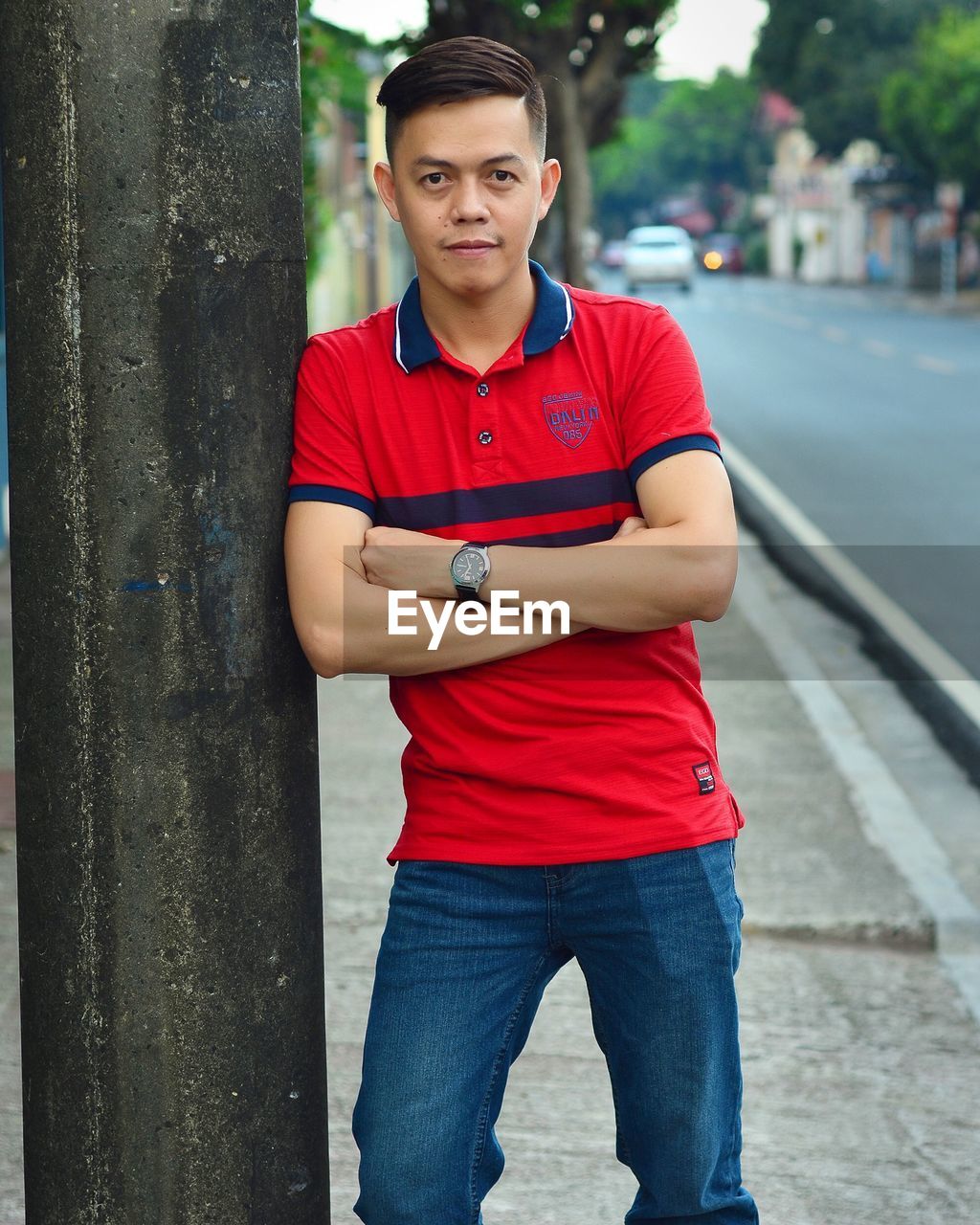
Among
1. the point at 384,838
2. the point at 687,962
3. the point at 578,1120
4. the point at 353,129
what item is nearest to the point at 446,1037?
the point at 687,962

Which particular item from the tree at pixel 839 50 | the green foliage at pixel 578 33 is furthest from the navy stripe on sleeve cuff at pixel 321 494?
the tree at pixel 839 50

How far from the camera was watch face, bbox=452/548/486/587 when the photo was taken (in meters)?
2.41

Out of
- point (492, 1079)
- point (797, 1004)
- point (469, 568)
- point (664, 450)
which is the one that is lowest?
point (797, 1004)

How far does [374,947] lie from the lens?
4949 millimetres

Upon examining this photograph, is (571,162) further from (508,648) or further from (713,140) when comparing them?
(713,140)

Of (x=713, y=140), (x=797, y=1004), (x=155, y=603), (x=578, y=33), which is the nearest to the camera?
(x=155, y=603)

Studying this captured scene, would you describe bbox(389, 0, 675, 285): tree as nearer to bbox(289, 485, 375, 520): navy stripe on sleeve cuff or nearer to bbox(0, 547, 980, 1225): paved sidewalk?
bbox(0, 547, 980, 1225): paved sidewalk

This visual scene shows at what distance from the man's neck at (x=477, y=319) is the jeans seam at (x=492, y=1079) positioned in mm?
819

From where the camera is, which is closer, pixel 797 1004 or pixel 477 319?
→ pixel 477 319

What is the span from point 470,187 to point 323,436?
1.23 feet

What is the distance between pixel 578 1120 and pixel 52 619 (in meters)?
2.16

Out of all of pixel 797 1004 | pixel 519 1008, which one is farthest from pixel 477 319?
pixel 797 1004

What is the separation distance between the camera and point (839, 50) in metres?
69.0

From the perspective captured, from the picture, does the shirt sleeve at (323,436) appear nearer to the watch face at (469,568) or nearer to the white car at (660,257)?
the watch face at (469,568)
